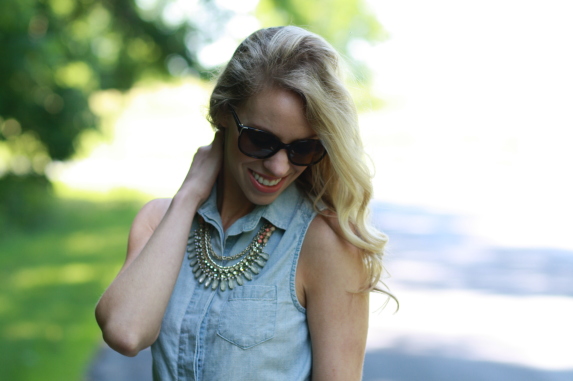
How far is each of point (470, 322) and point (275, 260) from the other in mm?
5378

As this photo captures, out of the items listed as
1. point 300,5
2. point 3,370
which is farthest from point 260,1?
point 3,370

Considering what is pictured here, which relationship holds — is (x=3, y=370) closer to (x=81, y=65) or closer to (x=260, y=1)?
(x=81, y=65)

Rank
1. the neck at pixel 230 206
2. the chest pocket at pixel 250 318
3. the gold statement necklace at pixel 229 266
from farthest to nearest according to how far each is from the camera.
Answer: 1. the neck at pixel 230 206
2. the gold statement necklace at pixel 229 266
3. the chest pocket at pixel 250 318

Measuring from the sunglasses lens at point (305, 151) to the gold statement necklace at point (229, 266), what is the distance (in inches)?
10.0

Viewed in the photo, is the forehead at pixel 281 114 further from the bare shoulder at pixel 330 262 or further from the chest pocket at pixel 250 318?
the chest pocket at pixel 250 318

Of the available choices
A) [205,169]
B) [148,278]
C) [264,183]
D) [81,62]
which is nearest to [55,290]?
[81,62]

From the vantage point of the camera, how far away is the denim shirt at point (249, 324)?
2.05 meters

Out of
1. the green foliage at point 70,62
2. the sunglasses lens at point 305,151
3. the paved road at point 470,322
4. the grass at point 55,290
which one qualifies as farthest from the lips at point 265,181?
the green foliage at point 70,62

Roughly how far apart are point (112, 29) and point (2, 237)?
4828mm

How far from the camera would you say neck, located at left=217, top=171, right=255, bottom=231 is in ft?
7.66

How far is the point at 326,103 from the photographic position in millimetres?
2045

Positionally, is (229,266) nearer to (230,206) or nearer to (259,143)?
(230,206)

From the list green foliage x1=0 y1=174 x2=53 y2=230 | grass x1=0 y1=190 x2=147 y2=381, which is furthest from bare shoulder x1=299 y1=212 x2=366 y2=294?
green foliage x1=0 y1=174 x2=53 y2=230

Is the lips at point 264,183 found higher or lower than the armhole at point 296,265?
higher
